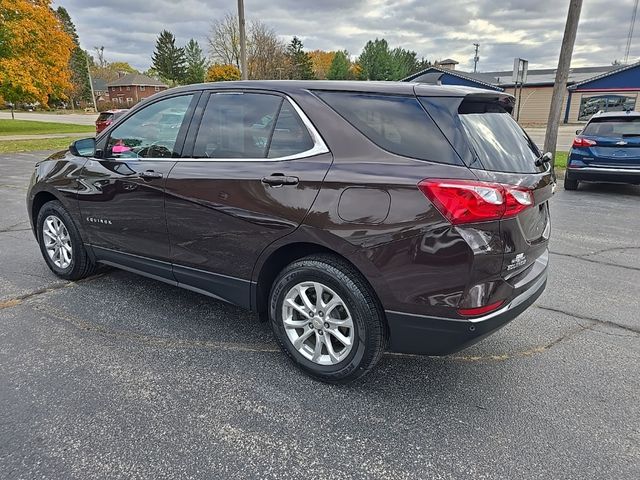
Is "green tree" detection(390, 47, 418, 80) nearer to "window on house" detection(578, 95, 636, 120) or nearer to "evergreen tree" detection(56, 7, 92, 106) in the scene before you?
"window on house" detection(578, 95, 636, 120)

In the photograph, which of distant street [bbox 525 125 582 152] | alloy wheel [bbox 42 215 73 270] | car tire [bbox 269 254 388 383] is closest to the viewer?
car tire [bbox 269 254 388 383]

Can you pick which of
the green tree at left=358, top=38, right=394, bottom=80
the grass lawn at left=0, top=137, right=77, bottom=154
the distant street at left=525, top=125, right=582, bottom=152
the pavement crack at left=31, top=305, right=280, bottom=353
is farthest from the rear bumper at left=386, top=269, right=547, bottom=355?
the green tree at left=358, top=38, right=394, bottom=80

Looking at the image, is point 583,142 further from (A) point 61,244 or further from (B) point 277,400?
(A) point 61,244

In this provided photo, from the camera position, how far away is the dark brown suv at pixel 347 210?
2.28m

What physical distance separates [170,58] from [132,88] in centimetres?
931

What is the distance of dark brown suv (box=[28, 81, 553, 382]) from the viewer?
7.49 feet

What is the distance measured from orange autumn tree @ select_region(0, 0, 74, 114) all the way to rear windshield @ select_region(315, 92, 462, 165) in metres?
25.5

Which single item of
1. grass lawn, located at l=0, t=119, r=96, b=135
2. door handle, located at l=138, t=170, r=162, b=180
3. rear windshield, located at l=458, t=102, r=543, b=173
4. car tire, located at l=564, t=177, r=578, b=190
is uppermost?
rear windshield, located at l=458, t=102, r=543, b=173

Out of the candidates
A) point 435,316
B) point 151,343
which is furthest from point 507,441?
point 151,343

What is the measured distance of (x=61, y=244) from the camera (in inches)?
171

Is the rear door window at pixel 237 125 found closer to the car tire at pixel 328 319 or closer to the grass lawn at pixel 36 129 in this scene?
the car tire at pixel 328 319

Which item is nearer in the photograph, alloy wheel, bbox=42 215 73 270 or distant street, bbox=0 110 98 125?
alloy wheel, bbox=42 215 73 270

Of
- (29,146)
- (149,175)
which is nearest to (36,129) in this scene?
(29,146)

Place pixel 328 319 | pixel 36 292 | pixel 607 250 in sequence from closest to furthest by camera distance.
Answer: pixel 328 319, pixel 36 292, pixel 607 250
